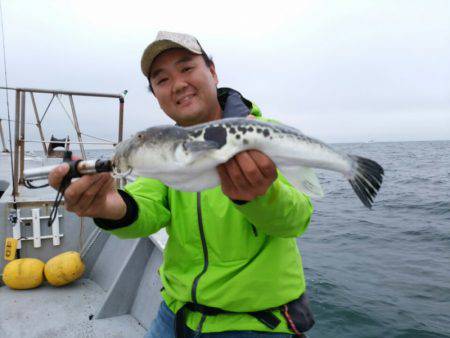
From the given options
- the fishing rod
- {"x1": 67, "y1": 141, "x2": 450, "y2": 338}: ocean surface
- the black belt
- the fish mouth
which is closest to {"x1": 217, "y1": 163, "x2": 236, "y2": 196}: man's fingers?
the fish mouth

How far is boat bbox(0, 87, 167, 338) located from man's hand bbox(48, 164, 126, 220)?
7.49ft

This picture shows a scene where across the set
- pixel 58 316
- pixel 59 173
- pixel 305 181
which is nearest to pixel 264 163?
pixel 305 181

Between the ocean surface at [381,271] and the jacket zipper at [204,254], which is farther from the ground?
the jacket zipper at [204,254]

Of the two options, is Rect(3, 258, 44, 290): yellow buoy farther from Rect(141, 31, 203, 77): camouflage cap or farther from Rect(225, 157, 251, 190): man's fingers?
Rect(225, 157, 251, 190): man's fingers

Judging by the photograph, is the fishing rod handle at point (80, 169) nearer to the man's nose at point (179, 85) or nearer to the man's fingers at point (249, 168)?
the man's fingers at point (249, 168)

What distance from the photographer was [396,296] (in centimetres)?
731

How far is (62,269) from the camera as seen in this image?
5.58 metres

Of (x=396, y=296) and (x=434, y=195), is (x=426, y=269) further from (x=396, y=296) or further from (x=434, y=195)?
(x=434, y=195)

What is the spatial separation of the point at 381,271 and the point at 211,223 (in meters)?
7.15

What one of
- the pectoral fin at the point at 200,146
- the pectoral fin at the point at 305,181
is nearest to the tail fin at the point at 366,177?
the pectoral fin at the point at 305,181

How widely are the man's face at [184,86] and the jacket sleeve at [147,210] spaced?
596 millimetres

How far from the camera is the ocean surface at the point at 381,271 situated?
6590 mm

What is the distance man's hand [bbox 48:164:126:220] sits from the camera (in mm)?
2100

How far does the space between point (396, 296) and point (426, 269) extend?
5.61 ft
